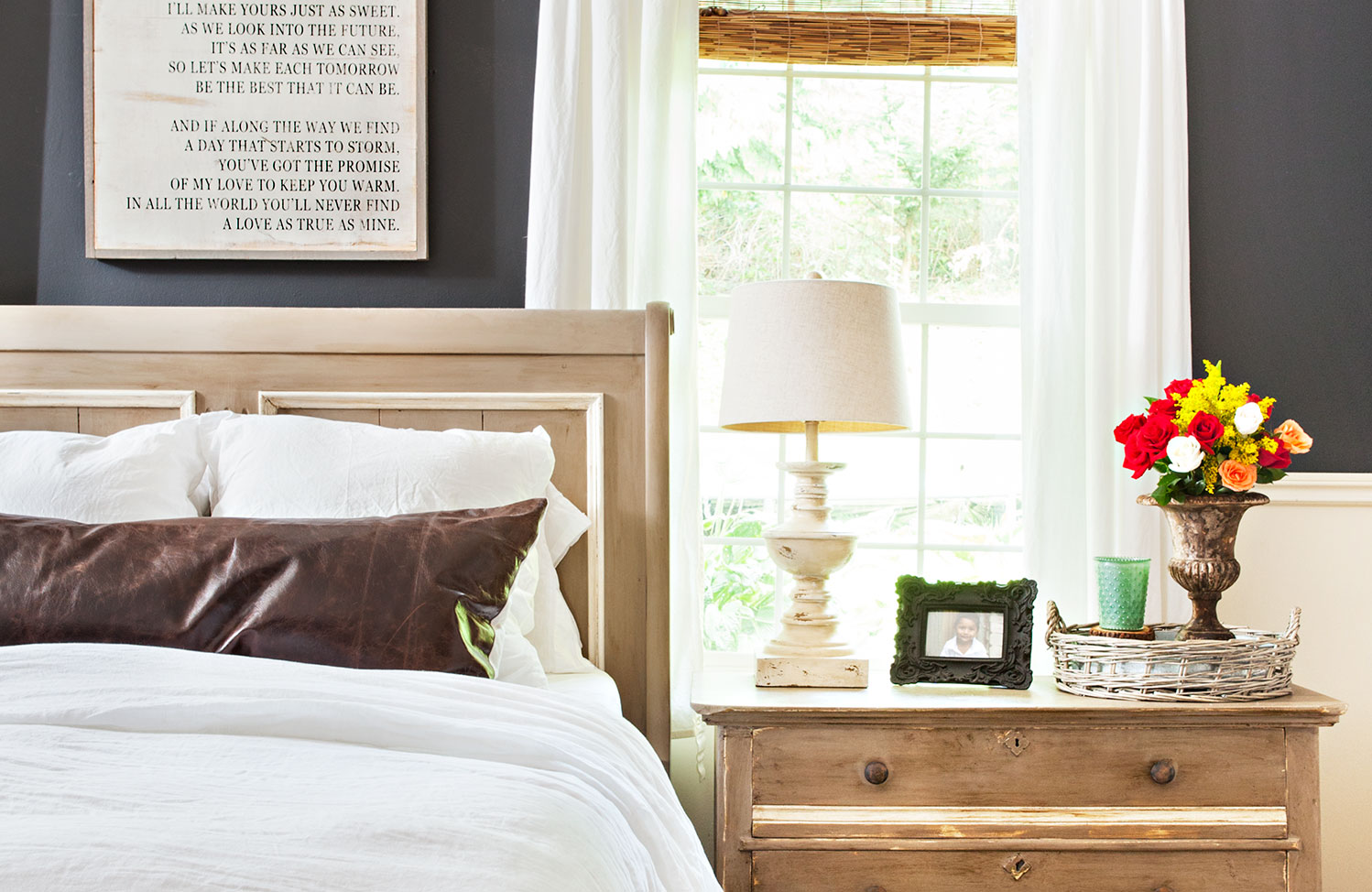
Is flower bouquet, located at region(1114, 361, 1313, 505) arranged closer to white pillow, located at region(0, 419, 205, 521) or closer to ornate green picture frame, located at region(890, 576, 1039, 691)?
ornate green picture frame, located at region(890, 576, 1039, 691)

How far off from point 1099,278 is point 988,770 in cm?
109

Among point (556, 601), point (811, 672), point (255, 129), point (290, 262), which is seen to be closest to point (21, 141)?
point (255, 129)

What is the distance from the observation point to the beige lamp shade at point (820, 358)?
71.8 inches

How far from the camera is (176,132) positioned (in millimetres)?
2205

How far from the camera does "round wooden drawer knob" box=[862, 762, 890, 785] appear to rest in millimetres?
1693

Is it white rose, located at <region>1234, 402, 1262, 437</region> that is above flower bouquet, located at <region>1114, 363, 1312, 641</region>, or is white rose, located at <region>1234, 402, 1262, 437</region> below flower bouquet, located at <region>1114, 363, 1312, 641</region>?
above

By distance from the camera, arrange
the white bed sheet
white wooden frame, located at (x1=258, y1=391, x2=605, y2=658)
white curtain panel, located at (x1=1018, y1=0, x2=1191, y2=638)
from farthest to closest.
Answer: white curtain panel, located at (x1=1018, y1=0, x2=1191, y2=638) → white wooden frame, located at (x1=258, y1=391, x2=605, y2=658) → the white bed sheet

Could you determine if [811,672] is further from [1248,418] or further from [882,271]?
[882,271]

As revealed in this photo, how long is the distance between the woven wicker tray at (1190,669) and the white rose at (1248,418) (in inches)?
14.7

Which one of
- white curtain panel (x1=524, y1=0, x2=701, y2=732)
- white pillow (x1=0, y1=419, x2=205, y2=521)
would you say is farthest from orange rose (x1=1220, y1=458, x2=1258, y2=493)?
white pillow (x1=0, y1=419, x2=205, y2=521)

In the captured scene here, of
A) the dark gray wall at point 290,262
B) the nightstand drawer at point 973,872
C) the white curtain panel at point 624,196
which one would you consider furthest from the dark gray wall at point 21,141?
the nightstand drawer at point 973,872

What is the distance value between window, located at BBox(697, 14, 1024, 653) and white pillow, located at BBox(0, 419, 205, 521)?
1.13m

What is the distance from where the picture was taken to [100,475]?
1.72 m

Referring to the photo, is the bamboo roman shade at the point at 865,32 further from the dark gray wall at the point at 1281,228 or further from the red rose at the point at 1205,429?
the red rose at the point at 1205,429
